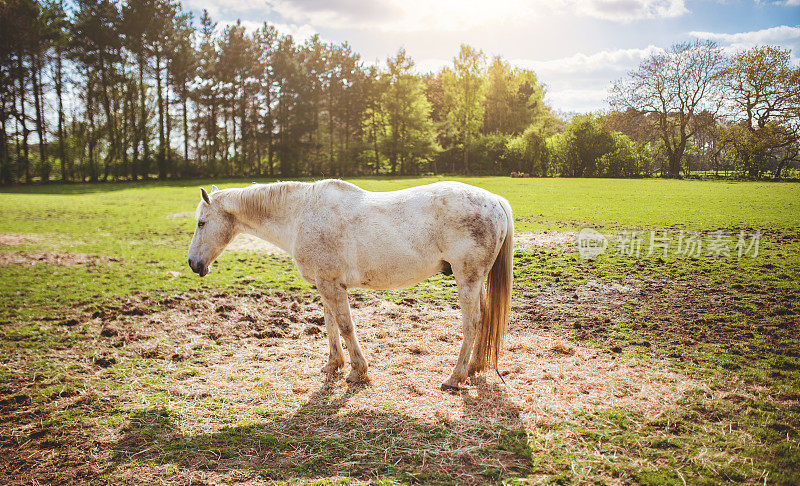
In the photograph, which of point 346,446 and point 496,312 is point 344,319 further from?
point 496,312

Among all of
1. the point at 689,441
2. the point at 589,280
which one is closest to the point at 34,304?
the point at 689,441

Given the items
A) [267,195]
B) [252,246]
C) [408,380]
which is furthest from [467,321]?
[252,246]

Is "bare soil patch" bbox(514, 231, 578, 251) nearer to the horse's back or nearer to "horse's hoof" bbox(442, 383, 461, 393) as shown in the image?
the horse's back

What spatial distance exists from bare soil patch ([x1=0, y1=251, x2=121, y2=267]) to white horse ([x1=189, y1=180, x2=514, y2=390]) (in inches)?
356

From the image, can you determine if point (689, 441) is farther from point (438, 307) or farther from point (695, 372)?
point (438, 307)

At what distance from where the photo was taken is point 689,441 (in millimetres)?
3586

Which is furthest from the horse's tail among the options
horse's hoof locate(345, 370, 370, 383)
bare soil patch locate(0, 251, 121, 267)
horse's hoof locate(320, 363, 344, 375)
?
bare soil patch locate(0, 251, 121, 267)

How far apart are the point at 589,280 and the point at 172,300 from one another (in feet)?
27.9

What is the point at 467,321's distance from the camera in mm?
4840

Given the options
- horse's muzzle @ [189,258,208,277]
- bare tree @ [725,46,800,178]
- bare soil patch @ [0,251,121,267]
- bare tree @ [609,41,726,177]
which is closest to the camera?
horse's muzzle @ [189,258,208,277]

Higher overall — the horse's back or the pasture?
the horse's back

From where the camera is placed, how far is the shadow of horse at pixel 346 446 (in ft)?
11.1

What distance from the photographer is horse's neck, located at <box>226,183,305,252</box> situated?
5.31 meters

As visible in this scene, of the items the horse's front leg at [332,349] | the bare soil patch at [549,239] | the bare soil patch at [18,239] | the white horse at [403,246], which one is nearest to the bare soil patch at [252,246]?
the bare soil patch at [18,239]
